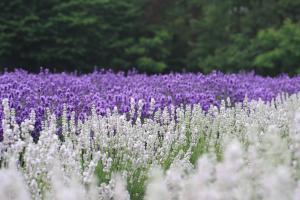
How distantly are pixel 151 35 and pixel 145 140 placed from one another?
1044 cm

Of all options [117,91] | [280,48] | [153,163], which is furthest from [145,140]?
[280,48]

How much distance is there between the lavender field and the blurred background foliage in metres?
5.20

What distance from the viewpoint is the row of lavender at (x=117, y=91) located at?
5523 mm

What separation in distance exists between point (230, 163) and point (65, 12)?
1146 centimetres

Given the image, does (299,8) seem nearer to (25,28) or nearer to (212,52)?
(212,52)

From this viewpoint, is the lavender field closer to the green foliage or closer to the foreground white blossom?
the foreground white blossom

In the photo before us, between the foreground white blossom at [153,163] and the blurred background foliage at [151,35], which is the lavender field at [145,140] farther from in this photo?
the blurred background foliage at [151,35]

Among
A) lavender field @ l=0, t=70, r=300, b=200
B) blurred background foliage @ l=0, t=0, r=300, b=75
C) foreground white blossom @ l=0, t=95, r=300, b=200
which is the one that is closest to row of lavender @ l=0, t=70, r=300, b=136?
lavender field @ l=0, t=70, r=300, b=200

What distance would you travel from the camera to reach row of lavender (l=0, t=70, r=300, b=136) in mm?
5523

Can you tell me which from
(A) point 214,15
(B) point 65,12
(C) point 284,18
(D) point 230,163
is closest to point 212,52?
(A) point 214,15

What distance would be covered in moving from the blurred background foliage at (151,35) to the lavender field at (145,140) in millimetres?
5203

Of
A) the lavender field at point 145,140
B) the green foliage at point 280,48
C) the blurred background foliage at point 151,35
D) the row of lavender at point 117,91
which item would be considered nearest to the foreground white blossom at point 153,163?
the lavender field at point 145,140

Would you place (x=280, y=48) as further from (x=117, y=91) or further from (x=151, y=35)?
(x=117, y=91)

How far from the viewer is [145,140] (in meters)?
4.57
